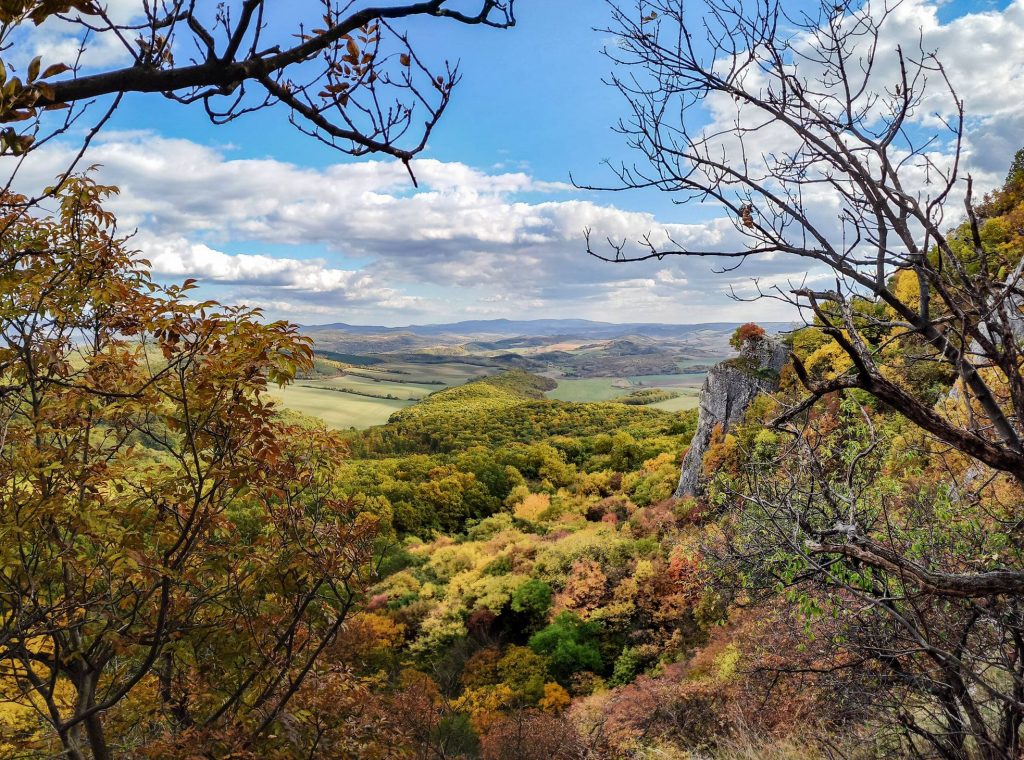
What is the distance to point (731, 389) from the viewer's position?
79.0 feet

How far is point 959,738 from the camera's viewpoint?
5.26m

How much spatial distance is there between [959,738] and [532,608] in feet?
51.9

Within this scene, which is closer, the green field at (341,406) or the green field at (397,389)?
the green field at (341,406)

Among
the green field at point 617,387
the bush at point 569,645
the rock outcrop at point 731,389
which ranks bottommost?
the bush at point 569,645

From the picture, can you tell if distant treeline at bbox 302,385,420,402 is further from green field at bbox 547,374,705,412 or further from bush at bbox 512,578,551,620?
bush at bbox 512,578,551,620

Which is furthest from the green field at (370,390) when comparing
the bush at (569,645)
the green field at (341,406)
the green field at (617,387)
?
the bush at (569,645)

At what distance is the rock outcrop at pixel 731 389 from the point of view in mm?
23500

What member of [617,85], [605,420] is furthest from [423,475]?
[617,85]

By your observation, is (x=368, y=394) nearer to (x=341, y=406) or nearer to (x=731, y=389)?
(x=341, y=406)

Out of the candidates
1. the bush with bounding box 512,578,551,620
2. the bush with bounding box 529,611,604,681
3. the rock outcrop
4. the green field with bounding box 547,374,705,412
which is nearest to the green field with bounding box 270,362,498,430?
the green field with bounding box 547,374,705,412

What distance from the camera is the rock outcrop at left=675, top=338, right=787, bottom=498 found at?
925 inches

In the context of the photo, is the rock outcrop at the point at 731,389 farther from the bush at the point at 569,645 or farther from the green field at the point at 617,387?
the green field at the point at 617,387

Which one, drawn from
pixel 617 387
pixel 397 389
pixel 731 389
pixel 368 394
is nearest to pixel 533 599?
pixel 731 389

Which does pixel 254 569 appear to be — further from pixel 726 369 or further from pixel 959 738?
pixel 726 369
